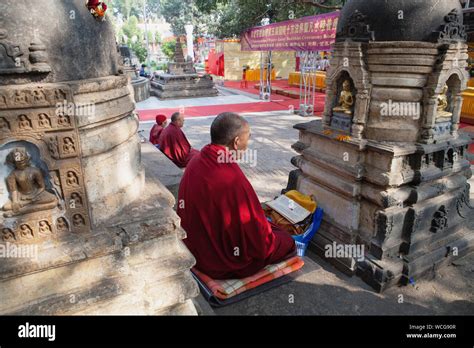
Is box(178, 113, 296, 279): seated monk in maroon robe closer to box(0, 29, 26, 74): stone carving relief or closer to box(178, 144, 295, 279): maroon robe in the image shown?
box(178, 144, 295, 279): maroon robe

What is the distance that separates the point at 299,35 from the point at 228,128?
1024 cm

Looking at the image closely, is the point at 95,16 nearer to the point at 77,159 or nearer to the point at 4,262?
the point at 77,159

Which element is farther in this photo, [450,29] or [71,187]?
[450,29]

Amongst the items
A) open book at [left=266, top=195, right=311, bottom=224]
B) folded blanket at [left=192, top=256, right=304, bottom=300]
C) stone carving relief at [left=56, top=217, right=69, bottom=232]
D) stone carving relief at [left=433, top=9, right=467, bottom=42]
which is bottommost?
folded blanket at [left=192, top=256, right=304, bottom=300]

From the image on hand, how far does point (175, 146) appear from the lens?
6734 millimetres

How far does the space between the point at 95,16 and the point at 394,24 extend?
299 centimetres

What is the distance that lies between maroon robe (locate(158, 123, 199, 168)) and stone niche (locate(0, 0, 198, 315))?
4.09 meters

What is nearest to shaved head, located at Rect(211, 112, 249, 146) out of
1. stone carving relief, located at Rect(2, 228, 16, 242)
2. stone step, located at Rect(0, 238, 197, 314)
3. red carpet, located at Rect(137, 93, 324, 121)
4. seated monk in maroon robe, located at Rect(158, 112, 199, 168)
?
stone step, located at Rect(0, 238, 197, 314)

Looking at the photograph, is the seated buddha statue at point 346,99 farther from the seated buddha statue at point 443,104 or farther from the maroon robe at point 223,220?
the maroon robe at point 223,220

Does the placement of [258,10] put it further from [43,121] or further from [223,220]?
[43,121]

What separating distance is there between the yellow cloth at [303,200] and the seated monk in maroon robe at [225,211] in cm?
114

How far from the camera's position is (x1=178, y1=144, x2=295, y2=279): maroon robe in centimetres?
332

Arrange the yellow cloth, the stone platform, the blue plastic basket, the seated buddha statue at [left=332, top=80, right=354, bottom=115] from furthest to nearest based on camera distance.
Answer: the stone platform < the yellow cloth < the blue plastic basket < the seated buddha statue at [left=332, top=80, right=354, bottom=115]

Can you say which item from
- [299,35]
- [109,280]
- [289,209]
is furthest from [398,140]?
[299,35]
